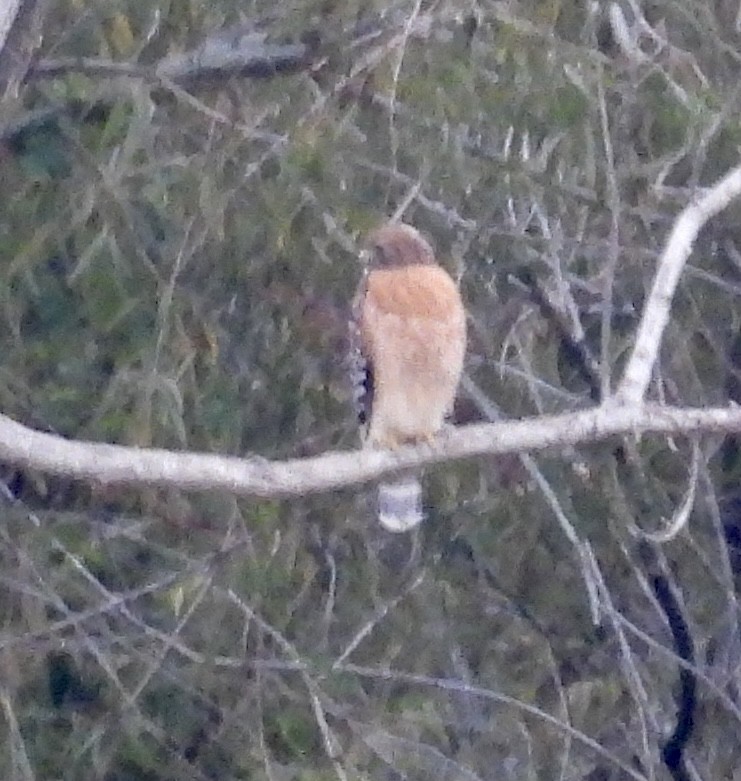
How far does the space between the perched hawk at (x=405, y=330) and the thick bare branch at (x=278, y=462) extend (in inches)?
20.5

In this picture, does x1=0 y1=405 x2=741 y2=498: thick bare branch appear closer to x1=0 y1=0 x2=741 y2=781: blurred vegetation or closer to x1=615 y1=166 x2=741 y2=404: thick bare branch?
x1=615 y1=166 x2=741 y2=404: thick bare branch

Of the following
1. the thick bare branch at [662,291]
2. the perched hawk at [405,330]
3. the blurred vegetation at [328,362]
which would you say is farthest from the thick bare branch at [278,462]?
the blurred vegetation at [328,362]

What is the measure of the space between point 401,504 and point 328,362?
0.33m

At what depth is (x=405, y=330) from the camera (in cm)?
267

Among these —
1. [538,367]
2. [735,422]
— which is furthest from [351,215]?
[735,422]

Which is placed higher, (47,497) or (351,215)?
(351,215)

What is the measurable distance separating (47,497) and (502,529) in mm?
931

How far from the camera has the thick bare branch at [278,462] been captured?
201cm

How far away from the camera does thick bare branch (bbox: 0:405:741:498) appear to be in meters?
2.01

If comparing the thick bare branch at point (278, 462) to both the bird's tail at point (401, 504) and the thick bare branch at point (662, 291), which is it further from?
the bird's tail at point (401, 504)

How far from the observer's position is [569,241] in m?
3.13

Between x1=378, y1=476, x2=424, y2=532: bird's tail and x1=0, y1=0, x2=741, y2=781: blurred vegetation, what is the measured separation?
0.53 feet

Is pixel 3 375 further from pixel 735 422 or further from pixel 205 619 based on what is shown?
pixel 735 422

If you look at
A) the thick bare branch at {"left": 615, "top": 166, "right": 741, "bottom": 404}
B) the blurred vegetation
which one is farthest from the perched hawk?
the thick bare branch at {"left": 615, "top": 166, "right": 741, "bottom": 404}
